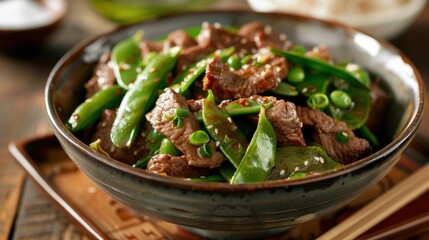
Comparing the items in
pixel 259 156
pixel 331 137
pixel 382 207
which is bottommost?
pixel 382 207

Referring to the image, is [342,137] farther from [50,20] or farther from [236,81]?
[50,20]

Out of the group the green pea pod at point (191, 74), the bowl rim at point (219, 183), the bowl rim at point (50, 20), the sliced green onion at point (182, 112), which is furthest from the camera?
the bowl rim at point (50, 20)

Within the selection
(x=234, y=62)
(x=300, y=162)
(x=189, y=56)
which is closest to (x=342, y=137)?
(x=300, y=162)

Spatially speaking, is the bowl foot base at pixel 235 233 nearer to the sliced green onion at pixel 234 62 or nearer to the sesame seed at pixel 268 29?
the sliced green onion at pixel 234 62

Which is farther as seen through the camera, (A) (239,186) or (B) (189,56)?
(B) (189,56)

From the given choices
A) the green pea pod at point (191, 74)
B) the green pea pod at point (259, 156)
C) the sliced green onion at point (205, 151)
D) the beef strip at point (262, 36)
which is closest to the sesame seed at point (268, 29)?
the beef strip at point (262, 36)

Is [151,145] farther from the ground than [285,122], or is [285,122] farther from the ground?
[285,122]
